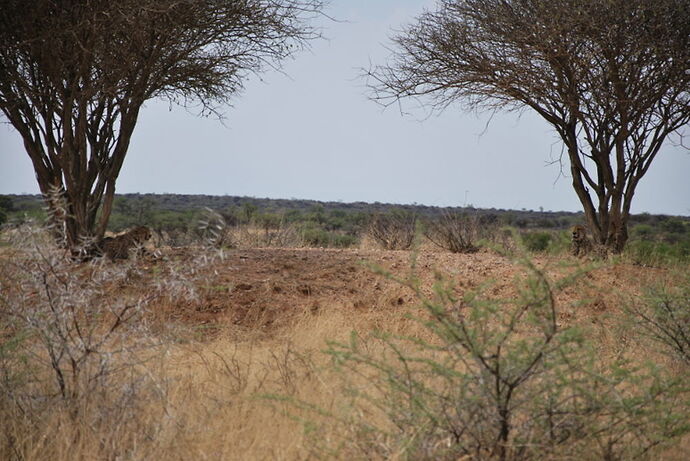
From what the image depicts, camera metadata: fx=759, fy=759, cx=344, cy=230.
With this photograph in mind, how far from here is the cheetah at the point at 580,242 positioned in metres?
12.4

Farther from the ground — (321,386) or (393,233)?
(393,233)

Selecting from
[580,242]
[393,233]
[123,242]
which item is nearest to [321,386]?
[123,242]

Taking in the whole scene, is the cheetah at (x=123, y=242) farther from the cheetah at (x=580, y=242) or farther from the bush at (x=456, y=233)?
the cheetah at (x=580, y=242)

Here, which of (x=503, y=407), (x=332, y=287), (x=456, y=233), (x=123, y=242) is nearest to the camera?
(x=503, y=407)

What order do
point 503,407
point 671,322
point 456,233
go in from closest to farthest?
point 503,407 < point 671,322 < point 456,233

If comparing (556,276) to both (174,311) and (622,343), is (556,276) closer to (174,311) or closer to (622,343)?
(622,343)

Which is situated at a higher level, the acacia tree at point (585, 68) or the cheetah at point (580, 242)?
the acacia tree at point (585, 68)

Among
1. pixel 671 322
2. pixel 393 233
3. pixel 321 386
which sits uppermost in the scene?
pixel 393 233

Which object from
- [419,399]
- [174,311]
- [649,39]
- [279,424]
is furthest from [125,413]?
[649,39]

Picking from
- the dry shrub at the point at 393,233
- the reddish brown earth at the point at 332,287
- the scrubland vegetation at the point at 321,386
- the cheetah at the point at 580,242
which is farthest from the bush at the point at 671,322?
the dry shrub at the point at 393,233

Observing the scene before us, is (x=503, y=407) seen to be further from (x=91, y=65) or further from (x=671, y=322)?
(x=91, y=65)

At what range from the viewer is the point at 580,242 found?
1262cm

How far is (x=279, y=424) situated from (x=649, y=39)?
30.7ft

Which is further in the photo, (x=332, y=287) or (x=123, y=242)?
(x=123, y=242)
